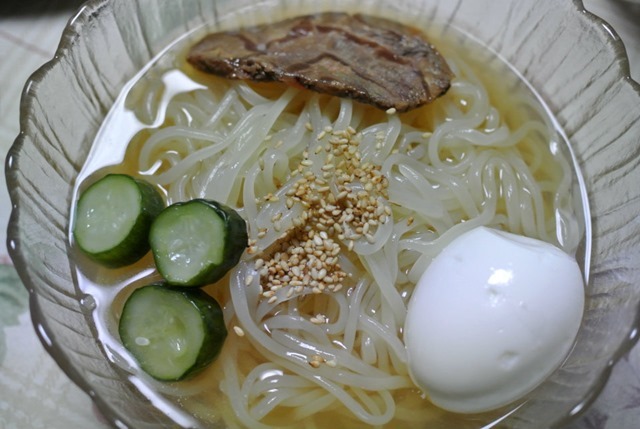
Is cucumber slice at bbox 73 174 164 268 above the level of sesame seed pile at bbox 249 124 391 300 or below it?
below

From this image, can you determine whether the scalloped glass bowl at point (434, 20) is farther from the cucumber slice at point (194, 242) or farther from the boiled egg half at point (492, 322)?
the cucumber slice at point (194, 242)

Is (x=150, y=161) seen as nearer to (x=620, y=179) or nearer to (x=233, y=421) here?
(x=233, y=421)

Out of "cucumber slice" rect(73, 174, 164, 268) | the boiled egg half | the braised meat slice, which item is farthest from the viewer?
the braised meat slice

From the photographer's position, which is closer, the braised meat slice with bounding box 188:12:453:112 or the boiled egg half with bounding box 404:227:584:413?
the boiled egg half with bounding box 404:227:584:413

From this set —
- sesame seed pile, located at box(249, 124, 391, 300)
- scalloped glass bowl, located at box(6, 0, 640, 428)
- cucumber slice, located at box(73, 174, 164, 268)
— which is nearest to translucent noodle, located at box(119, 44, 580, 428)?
sesame seed pile, located at box(249, 124, 391, 300)

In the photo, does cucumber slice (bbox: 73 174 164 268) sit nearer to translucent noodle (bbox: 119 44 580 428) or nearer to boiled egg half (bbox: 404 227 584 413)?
translucent noodle (bbox: 119 44 580 428)

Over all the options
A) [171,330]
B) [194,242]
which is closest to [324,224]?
[194,242]
